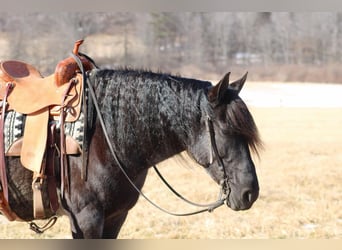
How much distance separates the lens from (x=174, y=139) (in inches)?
116

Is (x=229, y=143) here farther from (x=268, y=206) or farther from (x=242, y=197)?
(x=268, y=206)

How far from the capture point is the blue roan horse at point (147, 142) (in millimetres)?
2811

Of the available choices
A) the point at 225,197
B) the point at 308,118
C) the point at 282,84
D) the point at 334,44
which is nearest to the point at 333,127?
the point at 308,118

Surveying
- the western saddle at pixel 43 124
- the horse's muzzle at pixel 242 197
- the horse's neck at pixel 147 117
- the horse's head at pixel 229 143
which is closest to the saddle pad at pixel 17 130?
the western saddle at pixel 43 124

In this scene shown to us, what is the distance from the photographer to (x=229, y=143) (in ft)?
9.20

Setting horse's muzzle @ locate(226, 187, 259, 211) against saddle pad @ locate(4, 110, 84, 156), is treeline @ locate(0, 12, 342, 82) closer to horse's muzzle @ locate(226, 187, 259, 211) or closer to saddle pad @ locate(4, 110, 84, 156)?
saddle pad @ locate(4, 110, 84, 156)

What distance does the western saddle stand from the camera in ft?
9.27

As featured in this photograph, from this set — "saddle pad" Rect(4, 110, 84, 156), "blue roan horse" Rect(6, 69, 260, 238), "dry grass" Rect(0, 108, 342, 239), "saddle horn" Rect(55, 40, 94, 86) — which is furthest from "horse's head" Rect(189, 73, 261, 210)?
"saddle horn" Rect(55, 40, 94, 86)

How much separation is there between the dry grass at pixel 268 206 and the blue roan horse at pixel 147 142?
362 millimetres

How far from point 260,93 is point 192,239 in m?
15.8

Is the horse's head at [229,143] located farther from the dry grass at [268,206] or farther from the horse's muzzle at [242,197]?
the dry grass at [268,206]

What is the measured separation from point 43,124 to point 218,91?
3.47 ft

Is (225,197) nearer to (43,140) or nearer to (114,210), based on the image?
(114,210)

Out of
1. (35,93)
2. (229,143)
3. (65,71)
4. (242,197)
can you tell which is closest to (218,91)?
(229,143)
